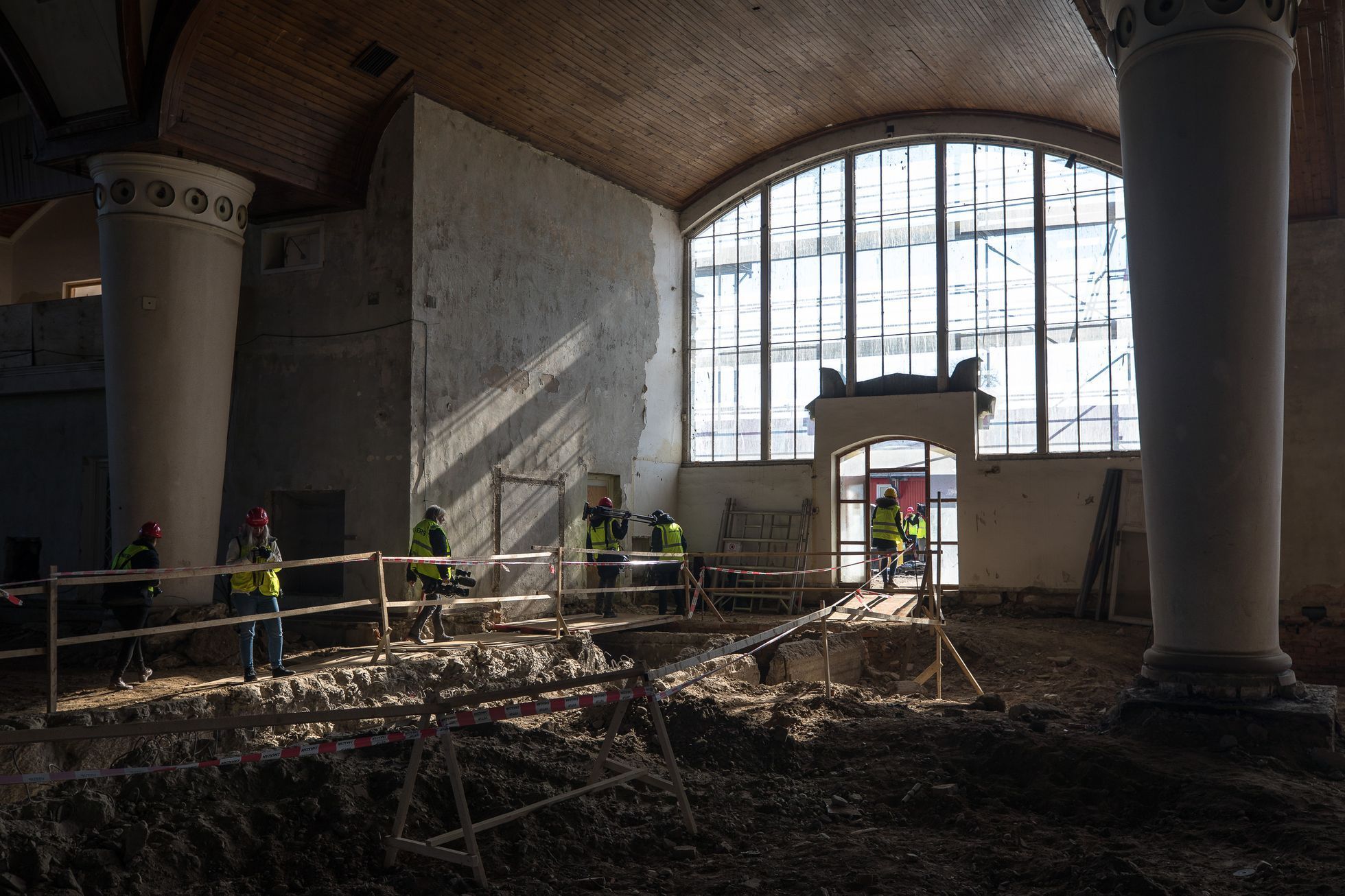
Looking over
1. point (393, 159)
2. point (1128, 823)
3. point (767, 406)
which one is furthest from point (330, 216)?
point (1128, 823)

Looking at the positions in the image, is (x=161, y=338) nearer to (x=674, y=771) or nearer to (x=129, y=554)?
(x=129, y=554)

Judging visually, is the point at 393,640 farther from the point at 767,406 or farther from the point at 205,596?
the point at 767,406

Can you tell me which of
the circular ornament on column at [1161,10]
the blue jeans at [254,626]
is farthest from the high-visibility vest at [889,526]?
the blue jeans at [254,626]

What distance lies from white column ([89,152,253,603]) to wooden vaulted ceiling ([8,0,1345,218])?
0.47 m

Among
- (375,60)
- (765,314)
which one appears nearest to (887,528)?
(765,314)

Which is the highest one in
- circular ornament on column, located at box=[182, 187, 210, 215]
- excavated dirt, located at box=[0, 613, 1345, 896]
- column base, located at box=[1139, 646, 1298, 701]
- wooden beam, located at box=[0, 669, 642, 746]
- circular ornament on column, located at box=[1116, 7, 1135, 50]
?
circular ornament on column, located at box=[1116, 7, 1135, 50]

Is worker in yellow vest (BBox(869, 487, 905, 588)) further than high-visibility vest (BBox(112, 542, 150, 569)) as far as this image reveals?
Yes

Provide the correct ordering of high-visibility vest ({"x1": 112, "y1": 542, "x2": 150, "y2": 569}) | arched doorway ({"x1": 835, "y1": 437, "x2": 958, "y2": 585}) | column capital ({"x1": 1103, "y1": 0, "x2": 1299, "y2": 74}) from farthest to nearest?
1. arched doorway ({"x1": 835, "y1": 437, "x2": 958, "y2": 585})
2. high-visibility vest ({"x1": 112, "y1": 542, "x2": 150, "y2": 569})
3. column capital ({"x1": 1103, "y1": 0, "x2": 1299, "y2": 74})

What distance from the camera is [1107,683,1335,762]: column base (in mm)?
7426

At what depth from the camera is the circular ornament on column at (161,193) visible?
39.4 feet

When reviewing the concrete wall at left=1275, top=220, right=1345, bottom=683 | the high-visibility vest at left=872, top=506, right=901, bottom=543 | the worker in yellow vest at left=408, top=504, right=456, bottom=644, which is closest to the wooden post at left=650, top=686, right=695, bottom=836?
the worker in yellow vest at left=408, top=504, right=456, bottom=644

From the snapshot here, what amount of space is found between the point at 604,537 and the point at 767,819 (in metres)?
8.24

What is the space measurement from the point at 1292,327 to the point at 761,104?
865 centimetres

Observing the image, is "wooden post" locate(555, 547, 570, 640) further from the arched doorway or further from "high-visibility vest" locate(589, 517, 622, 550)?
the arched doorway
